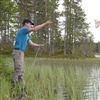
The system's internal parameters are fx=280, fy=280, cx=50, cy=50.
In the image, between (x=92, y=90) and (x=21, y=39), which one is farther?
(x=21, y=39)

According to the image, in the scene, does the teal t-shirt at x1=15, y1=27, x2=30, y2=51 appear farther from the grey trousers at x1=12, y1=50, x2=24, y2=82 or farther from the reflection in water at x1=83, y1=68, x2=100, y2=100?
the reflection in water at x1=83, y1=68, x2=100, y2=100

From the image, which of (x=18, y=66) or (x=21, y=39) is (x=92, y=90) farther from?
(x=21, y=39)

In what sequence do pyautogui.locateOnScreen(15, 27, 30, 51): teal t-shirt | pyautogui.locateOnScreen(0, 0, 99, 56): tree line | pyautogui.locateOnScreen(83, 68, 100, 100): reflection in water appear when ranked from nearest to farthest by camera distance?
pyautogui.locateOnScreen(83, 68, 100, 100): reflection in water < pyautogui.locateOnScreen(15, 27, 30, 51): teal t-shirt < pyautogui.locateOnScreen(0, 0, 99, 56): tree line

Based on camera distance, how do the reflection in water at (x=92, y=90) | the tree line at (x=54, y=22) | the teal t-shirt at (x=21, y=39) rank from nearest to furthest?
1. the reflection in water at (x=92, y=90)
2. the teal t-shirt at (x=21, y=39)
3. the tree line at (x=54, y=22)

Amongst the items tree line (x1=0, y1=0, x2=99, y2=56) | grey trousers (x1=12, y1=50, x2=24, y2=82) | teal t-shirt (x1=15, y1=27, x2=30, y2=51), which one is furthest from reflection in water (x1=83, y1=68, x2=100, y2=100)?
tree line (x1=0, y1=0, x2=99, y2=56)

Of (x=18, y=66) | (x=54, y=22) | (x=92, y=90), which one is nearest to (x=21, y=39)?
(x=18, y=66)

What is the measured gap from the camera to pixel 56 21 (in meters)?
51.3

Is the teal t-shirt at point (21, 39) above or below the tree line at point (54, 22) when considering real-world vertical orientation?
below

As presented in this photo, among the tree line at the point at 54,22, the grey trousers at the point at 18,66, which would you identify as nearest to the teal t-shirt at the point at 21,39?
the grey trousers at the point at 18,66

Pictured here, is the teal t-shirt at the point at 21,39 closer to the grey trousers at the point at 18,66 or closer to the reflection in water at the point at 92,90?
the grey trousers at the point at 18,66

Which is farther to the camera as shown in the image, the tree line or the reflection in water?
the tree line

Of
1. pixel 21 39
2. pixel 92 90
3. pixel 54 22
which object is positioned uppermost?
pixel 54 22

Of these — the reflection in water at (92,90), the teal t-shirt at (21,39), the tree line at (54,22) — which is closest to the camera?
the reflection in water at (92,90)

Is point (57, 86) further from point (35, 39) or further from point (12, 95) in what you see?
point (35, 39)
